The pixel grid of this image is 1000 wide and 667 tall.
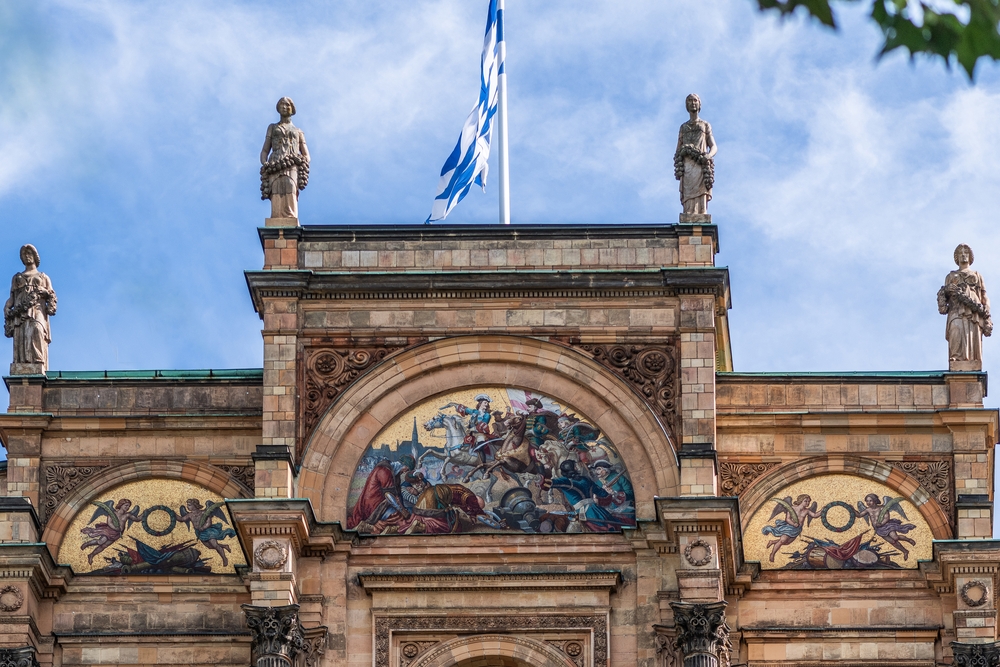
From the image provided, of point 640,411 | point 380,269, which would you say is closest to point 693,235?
point 640,411

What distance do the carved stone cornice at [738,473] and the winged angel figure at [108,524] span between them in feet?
33.2

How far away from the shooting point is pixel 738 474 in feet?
109

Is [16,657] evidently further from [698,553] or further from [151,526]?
[698,553]

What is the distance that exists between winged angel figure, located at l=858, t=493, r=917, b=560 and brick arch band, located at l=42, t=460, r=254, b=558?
1075 cm

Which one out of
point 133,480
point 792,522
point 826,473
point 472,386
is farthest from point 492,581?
point 133,480

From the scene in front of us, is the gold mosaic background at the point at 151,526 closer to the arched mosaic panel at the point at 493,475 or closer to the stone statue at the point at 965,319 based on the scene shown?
the arched mosaic panel at the point at 493,475

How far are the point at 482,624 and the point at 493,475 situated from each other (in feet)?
8.08

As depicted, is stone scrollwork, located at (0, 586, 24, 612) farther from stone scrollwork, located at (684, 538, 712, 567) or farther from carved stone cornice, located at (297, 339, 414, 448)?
stone scrollwork, located at (684, 538, 712, 567)

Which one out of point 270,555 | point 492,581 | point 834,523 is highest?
point 834,523

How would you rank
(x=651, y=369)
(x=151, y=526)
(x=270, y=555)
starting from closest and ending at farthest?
(x=270, y=555) → (x=651, y=369) → (x=151, y=526)

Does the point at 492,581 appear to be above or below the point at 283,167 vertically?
below

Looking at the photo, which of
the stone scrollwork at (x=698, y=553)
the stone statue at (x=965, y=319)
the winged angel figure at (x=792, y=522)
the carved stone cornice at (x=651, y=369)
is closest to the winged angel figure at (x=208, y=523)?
the carved stone cornice at (x=651, y=369)

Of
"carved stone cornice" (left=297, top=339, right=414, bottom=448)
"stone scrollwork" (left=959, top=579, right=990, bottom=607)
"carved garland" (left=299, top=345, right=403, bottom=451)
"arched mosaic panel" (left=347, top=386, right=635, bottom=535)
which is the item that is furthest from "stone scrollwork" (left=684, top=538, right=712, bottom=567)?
"carved garland" (left=299, top=345, right=403, bottom=451)

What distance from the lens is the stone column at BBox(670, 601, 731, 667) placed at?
98.2 feet
